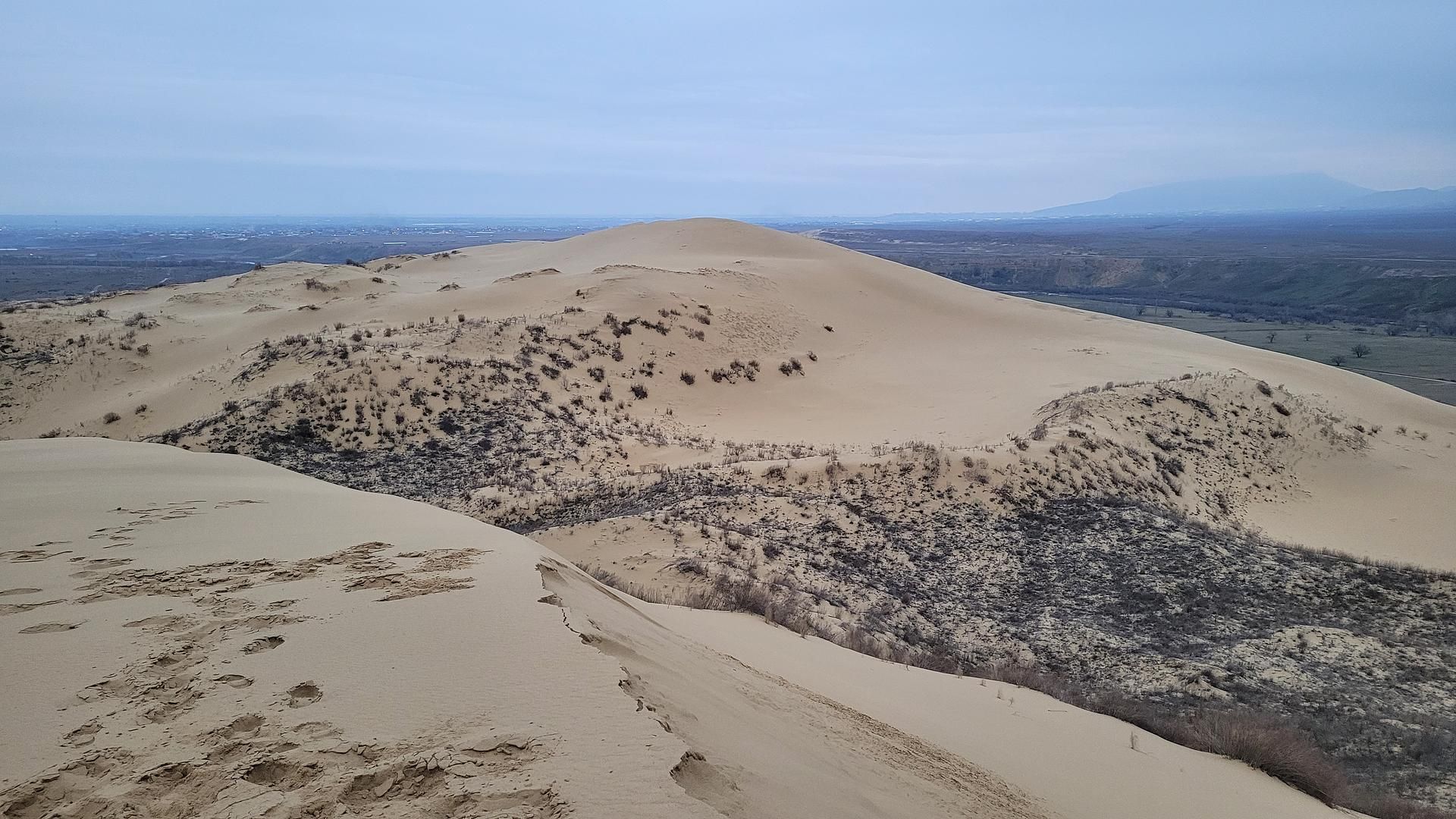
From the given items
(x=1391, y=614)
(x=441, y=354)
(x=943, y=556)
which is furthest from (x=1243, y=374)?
(x=441, y=354)

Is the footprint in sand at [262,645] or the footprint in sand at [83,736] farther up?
the footprint in sand at [83,736]

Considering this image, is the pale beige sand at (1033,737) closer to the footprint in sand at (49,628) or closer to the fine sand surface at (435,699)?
the fine sand surface at (435,699)

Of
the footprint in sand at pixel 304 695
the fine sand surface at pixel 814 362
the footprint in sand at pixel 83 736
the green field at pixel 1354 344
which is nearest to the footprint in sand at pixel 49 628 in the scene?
the footprint in sand at pixel 83 736

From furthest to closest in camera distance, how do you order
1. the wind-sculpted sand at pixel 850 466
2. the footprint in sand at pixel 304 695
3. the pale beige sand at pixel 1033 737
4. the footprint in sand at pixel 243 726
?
the wind-sculpted sand at pixel 850 466 < the pale beige sand at pixel 1033 737 < the footprint in sand at pixel 304 695 < the footprint in sand at pixel 243 726

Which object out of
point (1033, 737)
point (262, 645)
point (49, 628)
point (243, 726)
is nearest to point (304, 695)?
point (243, 726)

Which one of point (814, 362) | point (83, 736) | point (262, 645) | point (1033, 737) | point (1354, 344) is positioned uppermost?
point (83, 736)

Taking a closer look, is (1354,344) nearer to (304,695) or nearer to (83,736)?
(304,695)

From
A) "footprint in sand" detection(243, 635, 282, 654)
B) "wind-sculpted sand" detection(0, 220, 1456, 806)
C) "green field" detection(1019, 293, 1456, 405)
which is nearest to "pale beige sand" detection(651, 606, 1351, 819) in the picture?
"wind-sculpted sand" detection(0, 220, 1456, 806)
